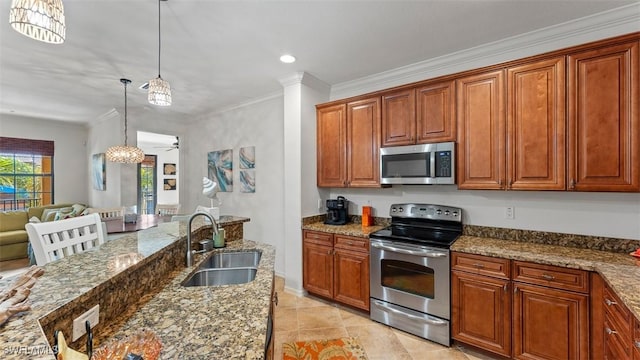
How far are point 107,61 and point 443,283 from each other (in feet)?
12.9

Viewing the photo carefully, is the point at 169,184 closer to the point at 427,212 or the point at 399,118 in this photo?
the point at 399,118

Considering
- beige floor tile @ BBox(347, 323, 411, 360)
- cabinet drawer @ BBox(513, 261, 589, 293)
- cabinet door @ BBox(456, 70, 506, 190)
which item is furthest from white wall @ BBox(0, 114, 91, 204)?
cabinet drawer @ BBox(513, 261, 589, 293)

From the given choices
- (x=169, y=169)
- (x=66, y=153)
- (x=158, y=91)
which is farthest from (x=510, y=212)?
(x=169, y=169)

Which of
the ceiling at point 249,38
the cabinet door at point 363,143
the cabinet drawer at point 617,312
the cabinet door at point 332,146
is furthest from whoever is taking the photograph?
the cabinet door at point 332,146

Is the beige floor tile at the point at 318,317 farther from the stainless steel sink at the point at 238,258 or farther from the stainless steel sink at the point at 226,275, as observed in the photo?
the stainless steel sink at the point at 226,275

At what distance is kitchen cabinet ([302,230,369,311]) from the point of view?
9.18 ft

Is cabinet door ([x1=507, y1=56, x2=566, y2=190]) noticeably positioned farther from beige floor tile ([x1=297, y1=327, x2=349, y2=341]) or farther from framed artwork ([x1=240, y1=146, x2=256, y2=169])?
framed artwork ([x1=240, y1=146, x2=256, y2=169])

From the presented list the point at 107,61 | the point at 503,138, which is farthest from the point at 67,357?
the point at 107,61

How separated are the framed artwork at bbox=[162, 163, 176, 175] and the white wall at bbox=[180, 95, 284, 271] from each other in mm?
3787

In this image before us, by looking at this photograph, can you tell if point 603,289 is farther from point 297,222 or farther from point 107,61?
point 107,61

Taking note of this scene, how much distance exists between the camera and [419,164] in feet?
8.82

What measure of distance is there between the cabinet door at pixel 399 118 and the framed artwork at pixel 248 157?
2186 millimetres

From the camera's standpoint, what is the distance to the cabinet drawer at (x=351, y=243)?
2775 mm

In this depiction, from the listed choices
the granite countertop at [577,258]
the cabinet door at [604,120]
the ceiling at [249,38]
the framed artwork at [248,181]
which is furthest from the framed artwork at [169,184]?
the cabinet door at [604,120]
